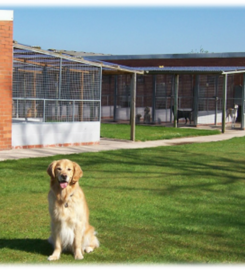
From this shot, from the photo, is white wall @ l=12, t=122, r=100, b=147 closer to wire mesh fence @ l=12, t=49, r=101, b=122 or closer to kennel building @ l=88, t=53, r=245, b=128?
wire mesh fence @ l=12, t=49, r=101, b=122

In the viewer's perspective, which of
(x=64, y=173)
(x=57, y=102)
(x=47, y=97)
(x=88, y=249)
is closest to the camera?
(x=64, y=173)

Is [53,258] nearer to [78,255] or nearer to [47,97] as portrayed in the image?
[78,255]

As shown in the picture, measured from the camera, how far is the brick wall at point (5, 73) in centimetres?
1559

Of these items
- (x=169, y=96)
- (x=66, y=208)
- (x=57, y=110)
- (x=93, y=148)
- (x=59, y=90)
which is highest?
(x=169, y=96)

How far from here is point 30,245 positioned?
628 cm

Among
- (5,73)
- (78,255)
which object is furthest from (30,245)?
(5,73)

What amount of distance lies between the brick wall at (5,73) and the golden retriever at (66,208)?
10.4 meters

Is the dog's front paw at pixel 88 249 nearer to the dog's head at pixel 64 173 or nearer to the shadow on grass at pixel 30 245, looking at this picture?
the shadow on grass at pixel 30 245

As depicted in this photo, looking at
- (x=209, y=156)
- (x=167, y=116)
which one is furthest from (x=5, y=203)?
(x=167, y=116)

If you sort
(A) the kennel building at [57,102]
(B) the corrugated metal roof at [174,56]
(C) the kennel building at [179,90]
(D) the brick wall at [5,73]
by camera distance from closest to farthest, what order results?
(D) the brick wall at [5,73] → (A) the kennel building at [57,102] → (C) the kennel building at [179,90] → (B) the corrugated metal roof at [174,56]

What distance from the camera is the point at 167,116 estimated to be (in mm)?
32469

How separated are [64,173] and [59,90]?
11905 mm

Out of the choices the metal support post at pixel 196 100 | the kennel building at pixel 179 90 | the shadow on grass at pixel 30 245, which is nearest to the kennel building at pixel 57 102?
the shadow on grass at pixel 30 245

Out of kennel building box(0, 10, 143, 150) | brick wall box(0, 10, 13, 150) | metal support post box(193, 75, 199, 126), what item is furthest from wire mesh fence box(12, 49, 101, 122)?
metal support post box(193, 75, 199, 126)
